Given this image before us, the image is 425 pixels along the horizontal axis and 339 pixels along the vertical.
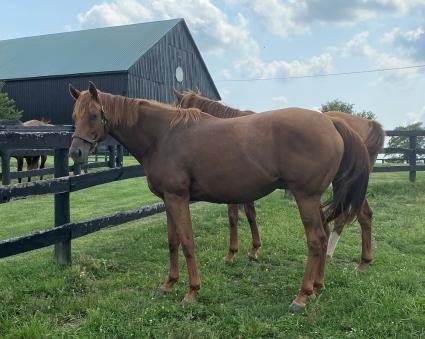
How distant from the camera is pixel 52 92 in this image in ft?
105

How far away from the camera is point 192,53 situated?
37.5 m

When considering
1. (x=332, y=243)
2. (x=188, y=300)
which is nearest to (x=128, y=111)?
(x=188, y=300)

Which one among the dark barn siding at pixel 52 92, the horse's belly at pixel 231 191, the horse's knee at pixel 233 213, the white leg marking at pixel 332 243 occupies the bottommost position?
the white leg marking at pixel 332 243

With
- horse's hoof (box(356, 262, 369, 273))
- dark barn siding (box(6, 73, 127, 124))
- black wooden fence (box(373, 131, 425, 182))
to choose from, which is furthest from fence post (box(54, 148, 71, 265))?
dark barn siding (box(6, 73, 127, 124))

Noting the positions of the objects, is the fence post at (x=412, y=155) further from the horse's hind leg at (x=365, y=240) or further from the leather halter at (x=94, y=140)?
the leather halter at (x=94, y=140)

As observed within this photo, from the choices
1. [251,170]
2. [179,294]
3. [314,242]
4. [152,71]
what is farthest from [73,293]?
[152,71]

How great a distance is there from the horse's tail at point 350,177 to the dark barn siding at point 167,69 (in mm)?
27345

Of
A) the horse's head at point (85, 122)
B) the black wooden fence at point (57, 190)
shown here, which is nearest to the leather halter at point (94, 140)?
the horse's head at point (85, 122)

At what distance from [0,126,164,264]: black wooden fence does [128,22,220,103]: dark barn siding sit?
2606 centimetres

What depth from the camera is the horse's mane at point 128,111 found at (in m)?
4.21

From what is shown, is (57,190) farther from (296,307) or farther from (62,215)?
(296,307)

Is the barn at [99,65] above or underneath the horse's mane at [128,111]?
above

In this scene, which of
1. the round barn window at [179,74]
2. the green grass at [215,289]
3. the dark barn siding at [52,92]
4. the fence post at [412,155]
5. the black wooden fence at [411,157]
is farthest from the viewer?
the round barn window at [179,74]

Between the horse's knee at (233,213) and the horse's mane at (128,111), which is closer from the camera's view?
the horse's mane at (128,111)
